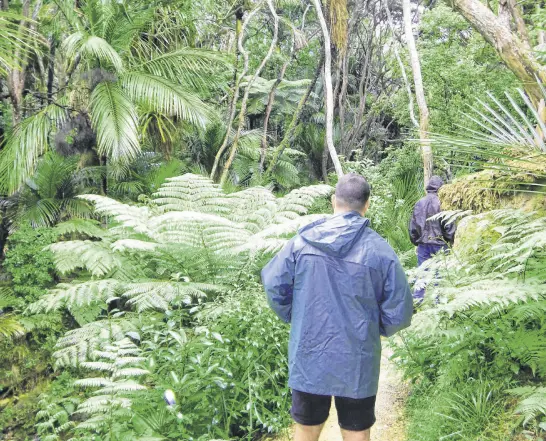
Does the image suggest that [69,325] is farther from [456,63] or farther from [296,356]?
[456,63]

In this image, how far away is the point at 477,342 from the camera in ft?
10.9

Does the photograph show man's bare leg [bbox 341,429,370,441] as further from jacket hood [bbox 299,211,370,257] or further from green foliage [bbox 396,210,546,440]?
jacket hood [bbox 299,211,370,257]

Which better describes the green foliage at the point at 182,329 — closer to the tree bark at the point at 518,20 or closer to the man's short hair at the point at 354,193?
the man's short hair at the point at 354,193

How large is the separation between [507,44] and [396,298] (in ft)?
14.3

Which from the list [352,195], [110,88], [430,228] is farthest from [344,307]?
[110,88]

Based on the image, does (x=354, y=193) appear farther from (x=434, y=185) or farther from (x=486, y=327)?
(x=434, y=185)

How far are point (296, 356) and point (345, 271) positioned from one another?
1.62 ft

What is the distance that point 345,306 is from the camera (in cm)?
237

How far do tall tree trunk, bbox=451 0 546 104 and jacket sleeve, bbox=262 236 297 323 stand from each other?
407cm

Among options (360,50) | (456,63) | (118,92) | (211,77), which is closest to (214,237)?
(118,92)

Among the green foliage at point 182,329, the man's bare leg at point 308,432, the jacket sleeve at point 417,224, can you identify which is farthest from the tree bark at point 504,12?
the man's bare leg at point 308,432

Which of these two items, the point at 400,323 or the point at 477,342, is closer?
the point at 400,323

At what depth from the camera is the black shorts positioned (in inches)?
96.8

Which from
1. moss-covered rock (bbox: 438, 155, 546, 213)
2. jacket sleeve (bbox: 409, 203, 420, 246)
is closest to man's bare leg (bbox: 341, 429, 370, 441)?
moss-covered rock (bbox: 438, 155, 546, 213)
